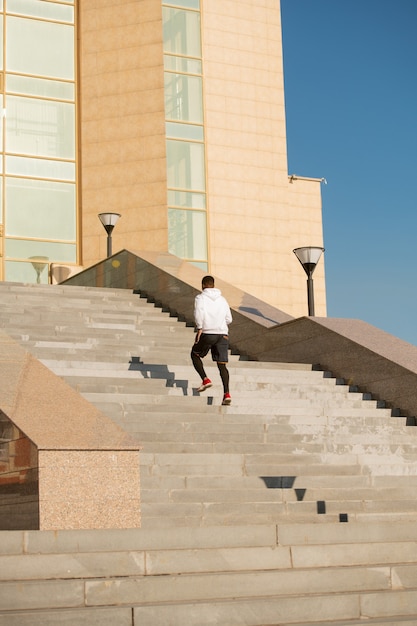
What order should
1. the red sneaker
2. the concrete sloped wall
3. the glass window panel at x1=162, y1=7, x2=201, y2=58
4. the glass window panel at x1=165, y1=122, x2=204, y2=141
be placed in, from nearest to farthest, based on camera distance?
the red sneaker → the concrete sloped wall → the glass window panel at x1=165, y1=122, x2=204, y2=141 → the glass window panel at x1=162, y1=7, x2=201, y2=58

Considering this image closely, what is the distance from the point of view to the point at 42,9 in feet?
105

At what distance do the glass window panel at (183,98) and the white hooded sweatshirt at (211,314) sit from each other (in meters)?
20.1

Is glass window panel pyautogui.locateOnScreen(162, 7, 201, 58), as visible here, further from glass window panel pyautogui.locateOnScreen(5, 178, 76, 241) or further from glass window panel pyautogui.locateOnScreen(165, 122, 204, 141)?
glass window panel pyautogui.locateOnScreen(5, 178, 76, 241)

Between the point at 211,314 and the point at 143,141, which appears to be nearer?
the point at 211,314

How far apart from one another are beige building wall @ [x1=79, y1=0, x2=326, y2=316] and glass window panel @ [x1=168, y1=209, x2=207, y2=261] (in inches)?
10.9

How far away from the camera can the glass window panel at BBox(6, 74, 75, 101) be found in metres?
Answer: 31.3

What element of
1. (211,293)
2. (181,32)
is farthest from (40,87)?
(211,293)

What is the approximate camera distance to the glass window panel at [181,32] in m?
32.7

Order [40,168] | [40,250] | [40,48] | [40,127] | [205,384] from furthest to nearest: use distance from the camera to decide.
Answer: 1. [40,48]
2. [40,127]
3. [40,168]
4. [40,250]
5. [205,384]

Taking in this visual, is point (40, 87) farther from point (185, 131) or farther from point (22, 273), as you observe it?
point (22, 273)

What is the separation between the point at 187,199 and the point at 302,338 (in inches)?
668

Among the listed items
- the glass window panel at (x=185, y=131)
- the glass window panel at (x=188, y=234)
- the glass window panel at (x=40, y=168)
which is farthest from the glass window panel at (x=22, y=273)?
the glass window panel at (x=185, y=131)

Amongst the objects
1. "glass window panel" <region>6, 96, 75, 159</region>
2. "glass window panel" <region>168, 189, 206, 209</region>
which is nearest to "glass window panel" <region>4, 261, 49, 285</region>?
"glass window panel" <region>6, 96, 75, 159</region>

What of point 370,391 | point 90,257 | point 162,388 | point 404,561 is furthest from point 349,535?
point 90,257
